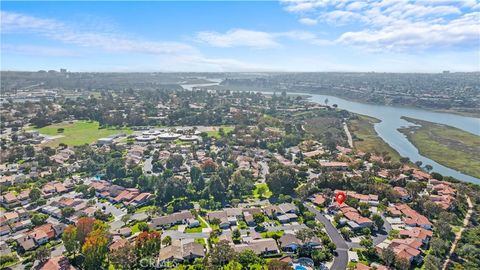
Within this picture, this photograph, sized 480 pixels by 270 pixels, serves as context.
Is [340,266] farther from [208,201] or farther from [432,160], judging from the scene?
[432,160]

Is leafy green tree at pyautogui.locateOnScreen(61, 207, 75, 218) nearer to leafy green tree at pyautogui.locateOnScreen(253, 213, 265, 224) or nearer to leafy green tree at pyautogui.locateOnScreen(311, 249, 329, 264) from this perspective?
leafy green tree at pyautogui.locateOnScreen(253, 213, 265, 224)

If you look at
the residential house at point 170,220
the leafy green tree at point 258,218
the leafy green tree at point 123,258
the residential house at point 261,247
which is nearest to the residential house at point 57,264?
the leafy green tree at point 123,258

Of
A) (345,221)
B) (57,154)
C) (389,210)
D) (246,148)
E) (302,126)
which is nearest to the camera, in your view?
(345,221)

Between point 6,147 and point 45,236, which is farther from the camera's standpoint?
point 6,147

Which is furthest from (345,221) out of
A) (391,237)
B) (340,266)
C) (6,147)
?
(6,147)

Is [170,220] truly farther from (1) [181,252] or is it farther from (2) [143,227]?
(1) [181,252]

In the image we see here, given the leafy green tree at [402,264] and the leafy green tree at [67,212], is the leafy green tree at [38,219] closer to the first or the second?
the leafy green tree at [67,212]
